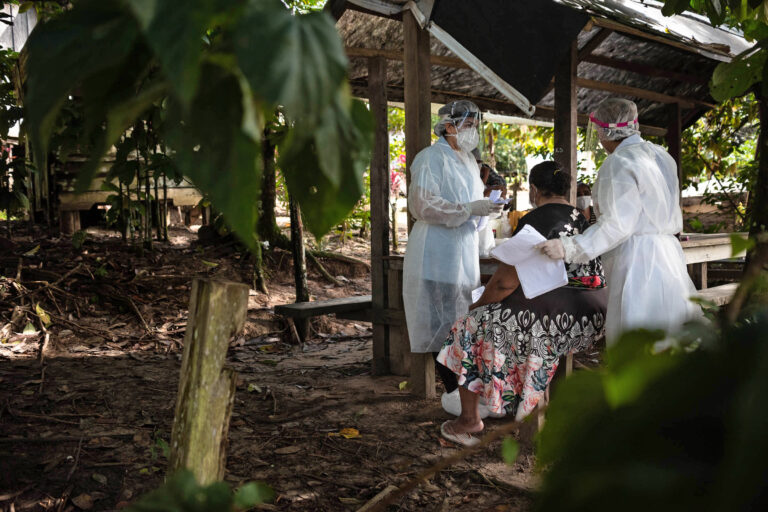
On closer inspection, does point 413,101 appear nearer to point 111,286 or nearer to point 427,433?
point 427,433

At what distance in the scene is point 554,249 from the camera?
3.27 metres

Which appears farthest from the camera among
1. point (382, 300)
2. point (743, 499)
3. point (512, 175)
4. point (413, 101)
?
point (512, 175)

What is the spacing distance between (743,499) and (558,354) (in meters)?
3.15

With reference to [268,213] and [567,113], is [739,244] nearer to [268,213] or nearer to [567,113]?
[567,113]

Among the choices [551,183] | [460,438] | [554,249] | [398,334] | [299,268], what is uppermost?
[551,183]

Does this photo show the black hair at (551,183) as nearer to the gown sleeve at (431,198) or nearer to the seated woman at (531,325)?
the seated woman at (531,325)

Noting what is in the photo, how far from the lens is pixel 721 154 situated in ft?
30.6

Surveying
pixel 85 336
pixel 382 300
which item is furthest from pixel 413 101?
pixel 85 336

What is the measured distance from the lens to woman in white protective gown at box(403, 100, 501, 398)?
4281 millimetres

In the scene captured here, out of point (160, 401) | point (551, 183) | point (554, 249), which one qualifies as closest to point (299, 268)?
point (160, 401)

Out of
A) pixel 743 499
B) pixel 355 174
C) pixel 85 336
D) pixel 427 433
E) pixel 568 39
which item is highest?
pixel 568 39

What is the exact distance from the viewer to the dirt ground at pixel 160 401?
3.04 metres

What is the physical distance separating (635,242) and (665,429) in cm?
309

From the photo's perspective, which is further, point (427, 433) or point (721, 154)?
point (721, 154)
